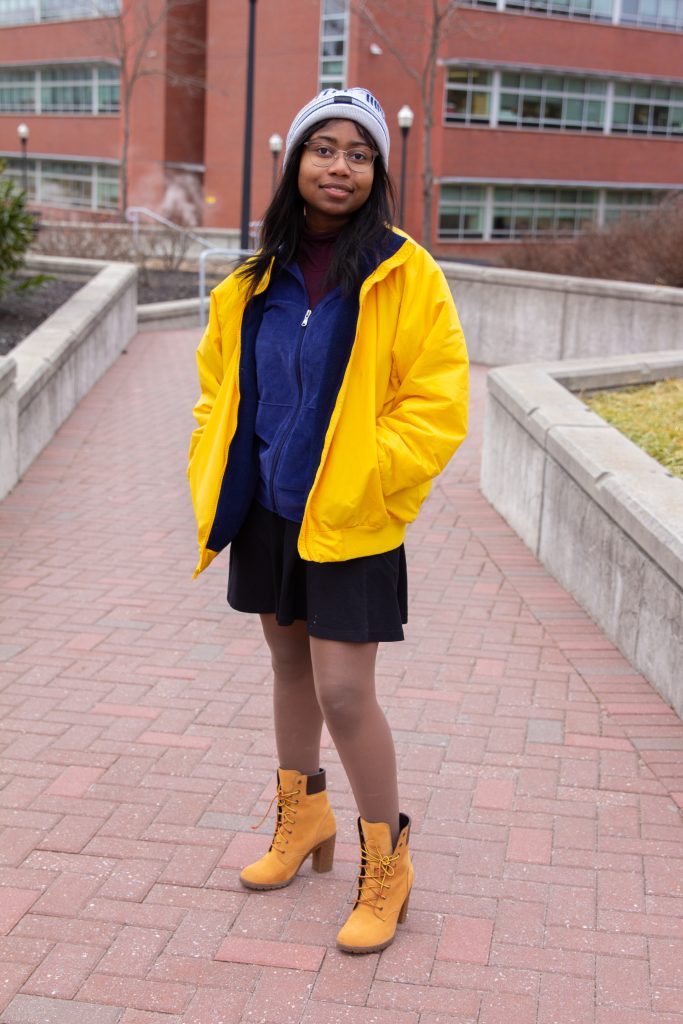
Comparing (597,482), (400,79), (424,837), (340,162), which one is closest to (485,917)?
(424,837)

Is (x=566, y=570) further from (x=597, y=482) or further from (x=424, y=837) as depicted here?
(x=424, y=837)

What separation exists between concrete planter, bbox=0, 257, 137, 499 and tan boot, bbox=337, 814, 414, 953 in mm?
5070

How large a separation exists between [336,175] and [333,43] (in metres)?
41.8

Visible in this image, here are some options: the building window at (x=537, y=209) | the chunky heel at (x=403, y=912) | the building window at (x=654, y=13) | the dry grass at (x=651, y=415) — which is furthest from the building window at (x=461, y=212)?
the chunky heel at (x=403, y=912)

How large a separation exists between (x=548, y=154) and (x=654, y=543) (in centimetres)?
4149

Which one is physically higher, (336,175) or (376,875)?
(336,175)

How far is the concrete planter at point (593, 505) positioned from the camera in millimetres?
4828

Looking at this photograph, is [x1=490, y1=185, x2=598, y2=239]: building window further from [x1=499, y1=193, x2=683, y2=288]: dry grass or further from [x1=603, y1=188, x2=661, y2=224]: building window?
[x1=499, y1=193, x2=683, y2=288]: dry grass

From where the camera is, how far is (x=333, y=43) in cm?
4212

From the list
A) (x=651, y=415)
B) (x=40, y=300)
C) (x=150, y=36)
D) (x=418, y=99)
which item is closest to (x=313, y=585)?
(x=651, y=415)

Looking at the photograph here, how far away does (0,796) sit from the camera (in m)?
3.93

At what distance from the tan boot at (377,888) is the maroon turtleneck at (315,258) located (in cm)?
129

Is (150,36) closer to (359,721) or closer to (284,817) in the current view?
(284,817)

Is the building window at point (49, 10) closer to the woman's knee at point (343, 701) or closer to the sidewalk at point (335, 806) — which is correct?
the sidewalk at point (335, 806)
